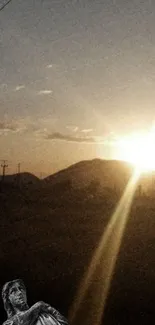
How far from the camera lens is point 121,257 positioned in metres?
28.5

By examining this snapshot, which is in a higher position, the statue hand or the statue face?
the statue face

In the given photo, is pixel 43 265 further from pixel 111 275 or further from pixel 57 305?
pixel 57 305

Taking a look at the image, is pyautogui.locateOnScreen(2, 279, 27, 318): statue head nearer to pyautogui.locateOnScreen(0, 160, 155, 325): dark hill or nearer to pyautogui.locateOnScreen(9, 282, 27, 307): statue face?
pyautogui.locateOnScreen(9, 282, 27, 307): statue face

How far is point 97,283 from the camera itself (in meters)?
23.3

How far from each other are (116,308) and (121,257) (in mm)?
8614

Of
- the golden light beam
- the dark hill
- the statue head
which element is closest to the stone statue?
the statue head

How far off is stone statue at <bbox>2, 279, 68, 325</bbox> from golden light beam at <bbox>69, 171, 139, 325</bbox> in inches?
586

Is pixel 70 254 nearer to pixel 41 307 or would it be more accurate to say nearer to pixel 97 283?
pixel 97 283

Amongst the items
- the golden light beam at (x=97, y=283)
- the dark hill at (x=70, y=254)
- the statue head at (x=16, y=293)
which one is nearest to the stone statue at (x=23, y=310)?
the statue head at (x=16, y=293)

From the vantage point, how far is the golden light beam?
1861 cm

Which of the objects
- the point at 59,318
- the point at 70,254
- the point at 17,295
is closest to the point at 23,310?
the point at 17,295

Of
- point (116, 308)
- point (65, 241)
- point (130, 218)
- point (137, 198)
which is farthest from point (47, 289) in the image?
point (137, 198)

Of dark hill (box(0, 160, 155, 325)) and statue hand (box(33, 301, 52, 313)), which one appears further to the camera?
dark hill (box(0, 160, 155, 325))

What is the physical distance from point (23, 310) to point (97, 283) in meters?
20.9
